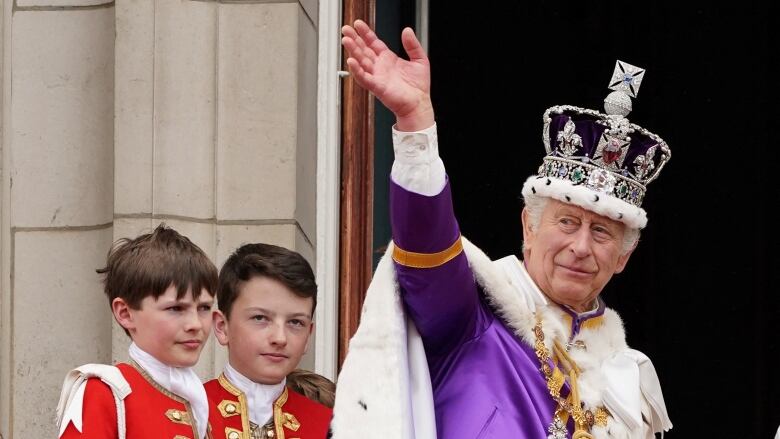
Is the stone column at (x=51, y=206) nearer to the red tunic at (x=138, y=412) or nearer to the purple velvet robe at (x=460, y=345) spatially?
the red tunic at (x=138, y=412)

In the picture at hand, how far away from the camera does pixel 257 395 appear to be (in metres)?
4.80

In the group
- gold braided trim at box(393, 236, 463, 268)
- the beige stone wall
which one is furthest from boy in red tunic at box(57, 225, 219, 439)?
the beige stone wall

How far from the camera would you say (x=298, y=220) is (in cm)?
595

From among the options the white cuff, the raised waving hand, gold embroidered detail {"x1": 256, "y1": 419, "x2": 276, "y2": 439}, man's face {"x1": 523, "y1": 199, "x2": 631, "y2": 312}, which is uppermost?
the raised waving hand

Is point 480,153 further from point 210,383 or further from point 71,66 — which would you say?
A: point 210,383

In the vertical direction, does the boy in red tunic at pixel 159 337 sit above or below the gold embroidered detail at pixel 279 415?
above

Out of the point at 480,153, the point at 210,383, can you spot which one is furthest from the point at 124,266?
the point at 480,153

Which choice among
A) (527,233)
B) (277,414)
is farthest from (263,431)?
(527,233)

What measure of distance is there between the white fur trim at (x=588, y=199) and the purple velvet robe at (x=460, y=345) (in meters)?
0.31

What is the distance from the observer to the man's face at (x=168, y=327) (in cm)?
454

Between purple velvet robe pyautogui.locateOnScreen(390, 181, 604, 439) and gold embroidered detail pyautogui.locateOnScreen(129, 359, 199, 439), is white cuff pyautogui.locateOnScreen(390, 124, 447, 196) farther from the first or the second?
gold embroidered detail pyautogui.locateOnScreen(129, 359, 199, 439)

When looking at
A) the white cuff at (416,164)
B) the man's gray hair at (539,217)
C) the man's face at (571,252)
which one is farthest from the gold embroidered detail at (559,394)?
the white cuff at (416,164)

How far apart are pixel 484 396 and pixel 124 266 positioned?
2.84 feet

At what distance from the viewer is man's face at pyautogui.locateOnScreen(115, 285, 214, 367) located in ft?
14.9
